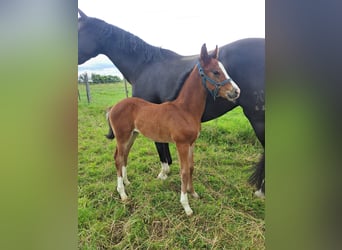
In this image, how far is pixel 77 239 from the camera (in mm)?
1227

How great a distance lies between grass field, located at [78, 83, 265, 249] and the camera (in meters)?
1.18

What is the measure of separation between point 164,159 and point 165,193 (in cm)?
14

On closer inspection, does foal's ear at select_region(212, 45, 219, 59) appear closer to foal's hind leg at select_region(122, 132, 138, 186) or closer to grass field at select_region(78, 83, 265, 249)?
grass field at select_region(78, 83, 265, 249)

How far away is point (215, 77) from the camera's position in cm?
123

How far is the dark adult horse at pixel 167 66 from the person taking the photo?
1.20 m

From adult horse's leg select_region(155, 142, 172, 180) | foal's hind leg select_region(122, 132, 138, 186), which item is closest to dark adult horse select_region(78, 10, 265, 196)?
adult horse's leg select_region(155, 142, 172, 180)

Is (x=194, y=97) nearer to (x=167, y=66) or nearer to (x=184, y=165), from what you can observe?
(x=167, y=66)

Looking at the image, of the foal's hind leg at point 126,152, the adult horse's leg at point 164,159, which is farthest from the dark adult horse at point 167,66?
the foal's hind leg at point 126,152
